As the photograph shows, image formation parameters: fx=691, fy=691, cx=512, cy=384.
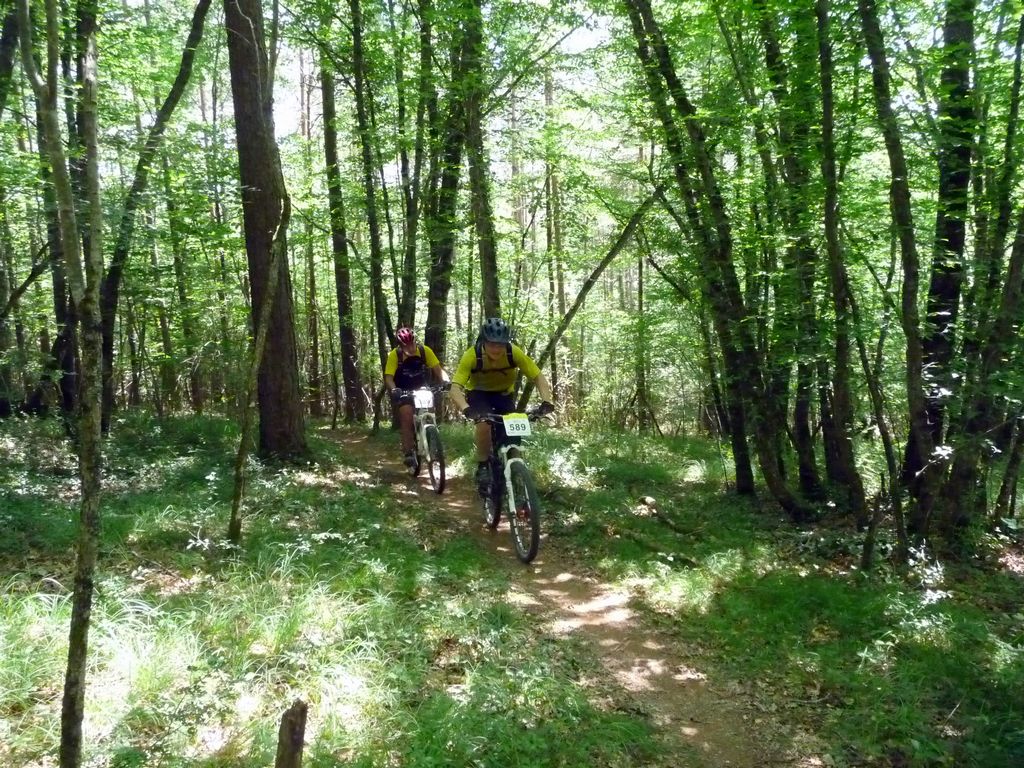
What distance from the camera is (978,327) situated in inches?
245

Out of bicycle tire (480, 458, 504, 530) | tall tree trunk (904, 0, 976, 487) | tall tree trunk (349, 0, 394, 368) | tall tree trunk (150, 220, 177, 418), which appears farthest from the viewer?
tall tree trunk (150, 220, 177, 418)

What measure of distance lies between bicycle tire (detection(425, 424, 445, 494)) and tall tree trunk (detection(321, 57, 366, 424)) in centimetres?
498

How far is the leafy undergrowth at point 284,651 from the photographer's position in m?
3.38

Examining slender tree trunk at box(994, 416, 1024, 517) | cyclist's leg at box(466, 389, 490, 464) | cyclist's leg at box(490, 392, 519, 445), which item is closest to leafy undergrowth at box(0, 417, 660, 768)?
cyclist's leg at box(466, 389, 490, 464)

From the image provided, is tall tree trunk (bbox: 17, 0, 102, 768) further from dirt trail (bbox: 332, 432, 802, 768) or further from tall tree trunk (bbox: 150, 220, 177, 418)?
tall tree trunk (bbox: 150, 220, 177, 418)

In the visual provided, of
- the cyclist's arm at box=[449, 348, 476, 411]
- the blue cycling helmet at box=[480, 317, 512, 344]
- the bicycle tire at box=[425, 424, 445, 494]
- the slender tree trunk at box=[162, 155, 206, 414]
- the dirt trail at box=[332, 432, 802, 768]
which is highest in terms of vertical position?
the slender tree trunk at box=[162, 155, 206, 414]

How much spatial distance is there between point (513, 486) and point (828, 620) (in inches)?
114

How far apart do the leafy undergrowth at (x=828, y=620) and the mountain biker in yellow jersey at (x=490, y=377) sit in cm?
157

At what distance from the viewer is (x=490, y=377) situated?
7059 millimetres

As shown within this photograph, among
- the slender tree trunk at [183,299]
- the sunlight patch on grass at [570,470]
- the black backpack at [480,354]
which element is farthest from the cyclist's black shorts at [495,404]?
the slender tree trunk at [183,299]

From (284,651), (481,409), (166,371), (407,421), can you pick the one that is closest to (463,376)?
(481,409)

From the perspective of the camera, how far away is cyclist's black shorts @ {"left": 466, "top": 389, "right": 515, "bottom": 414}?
706cm

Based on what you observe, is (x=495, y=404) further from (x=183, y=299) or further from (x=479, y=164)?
(x=183, y=299)

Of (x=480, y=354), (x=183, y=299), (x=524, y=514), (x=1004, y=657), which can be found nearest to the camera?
(x=1004, y=657)
